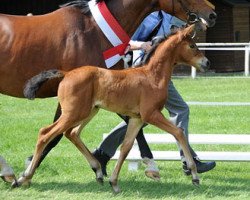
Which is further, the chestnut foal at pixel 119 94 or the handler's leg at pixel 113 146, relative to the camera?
the handler's leg at pixel 113 146

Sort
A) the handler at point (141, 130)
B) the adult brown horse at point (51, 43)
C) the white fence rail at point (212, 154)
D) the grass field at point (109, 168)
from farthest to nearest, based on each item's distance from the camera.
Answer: the white fence rail at point (212, 154), the handler at point (141, 130), the adult brown horse at point (51, 43), the grass field at point (109, 168)

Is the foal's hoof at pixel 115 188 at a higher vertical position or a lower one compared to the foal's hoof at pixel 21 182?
lower

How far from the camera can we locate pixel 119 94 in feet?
22.8

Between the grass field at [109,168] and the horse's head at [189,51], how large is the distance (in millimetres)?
1203

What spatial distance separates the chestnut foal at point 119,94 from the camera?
6.89 meters

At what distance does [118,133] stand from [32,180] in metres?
1.13

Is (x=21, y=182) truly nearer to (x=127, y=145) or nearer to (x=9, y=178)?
(x=9, y=178)

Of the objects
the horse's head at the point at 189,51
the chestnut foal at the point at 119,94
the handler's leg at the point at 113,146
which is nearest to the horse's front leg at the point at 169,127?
the chestnut foal at the point at 119,94

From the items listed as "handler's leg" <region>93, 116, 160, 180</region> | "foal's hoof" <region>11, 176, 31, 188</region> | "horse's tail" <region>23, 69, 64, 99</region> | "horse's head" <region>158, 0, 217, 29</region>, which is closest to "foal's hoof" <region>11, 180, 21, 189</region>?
"foal's hoof" <region>11, 176, 31, 188</region>

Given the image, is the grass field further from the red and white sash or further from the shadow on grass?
the red and white sash

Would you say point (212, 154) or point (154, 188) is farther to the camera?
point (212, 154)

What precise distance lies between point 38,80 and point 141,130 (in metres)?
1.47

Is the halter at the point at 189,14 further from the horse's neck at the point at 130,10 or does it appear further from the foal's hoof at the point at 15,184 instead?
the foal's hoof at the point at 15,184

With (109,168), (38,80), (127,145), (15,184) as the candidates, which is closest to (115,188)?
(127,145)
